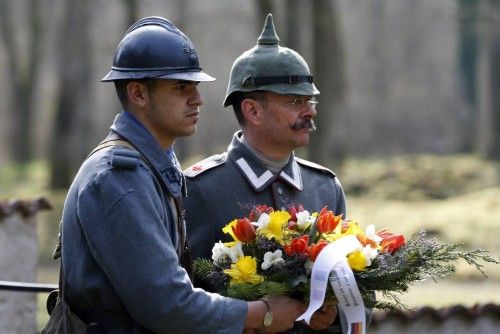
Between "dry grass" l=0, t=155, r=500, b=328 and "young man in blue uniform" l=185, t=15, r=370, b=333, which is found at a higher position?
"young man in blue uniform" l=185, t=15, r=370, b=333

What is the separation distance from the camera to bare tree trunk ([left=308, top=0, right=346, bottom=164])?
68.2 ft

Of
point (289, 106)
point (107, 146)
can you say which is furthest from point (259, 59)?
point (107, 146)

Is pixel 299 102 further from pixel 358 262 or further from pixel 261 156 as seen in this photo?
pixel 358 262

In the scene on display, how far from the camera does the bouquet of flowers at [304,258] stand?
4258 millimetres

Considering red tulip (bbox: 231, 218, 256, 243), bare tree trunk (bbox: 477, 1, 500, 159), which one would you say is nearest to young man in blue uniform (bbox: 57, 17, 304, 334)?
red tulip (bbox: 231, 218, 256, 243)

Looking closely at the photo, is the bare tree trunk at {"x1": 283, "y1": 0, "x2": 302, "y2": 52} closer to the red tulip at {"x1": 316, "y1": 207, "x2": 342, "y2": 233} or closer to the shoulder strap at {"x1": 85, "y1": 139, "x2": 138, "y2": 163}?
the red tulip at {"x1": 316, "y1": 207, "x2": 342, "y2": 233}

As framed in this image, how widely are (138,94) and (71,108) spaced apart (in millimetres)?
20042

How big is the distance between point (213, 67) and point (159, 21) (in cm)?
3960

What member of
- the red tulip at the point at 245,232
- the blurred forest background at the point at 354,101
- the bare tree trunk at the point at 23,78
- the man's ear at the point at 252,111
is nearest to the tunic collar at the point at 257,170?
the man's ear at the point at 252,111

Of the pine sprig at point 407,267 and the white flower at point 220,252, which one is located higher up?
the white flower at point 220,252

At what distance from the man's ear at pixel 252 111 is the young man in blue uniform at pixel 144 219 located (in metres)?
0.94

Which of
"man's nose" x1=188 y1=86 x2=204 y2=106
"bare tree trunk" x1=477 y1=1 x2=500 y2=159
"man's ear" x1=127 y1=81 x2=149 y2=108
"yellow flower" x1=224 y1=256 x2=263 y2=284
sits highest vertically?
"man's ear" x1=127 y1=81 x2=149 y2=108

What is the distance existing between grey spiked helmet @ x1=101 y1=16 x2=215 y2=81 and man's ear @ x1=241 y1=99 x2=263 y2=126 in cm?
93

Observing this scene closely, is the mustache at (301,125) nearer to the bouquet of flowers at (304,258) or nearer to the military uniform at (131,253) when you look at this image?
the bouquet of flowers at (304,258)
